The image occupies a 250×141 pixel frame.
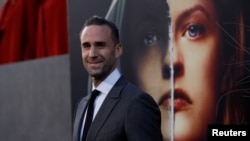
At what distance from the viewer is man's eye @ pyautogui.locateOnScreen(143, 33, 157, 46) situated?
4.72 metres

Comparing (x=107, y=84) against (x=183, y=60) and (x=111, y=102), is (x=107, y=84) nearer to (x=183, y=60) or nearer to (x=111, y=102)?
(x=111, y=102)

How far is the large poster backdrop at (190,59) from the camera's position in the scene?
447 centimetres

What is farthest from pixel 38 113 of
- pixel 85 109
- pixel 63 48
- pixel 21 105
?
pixel 85 109

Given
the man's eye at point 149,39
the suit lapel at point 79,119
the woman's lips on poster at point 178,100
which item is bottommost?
the woman's lips on poster at point 178,100

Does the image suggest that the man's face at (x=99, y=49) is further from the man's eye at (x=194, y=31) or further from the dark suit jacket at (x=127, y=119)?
the man's eye at (x=194, y=31)

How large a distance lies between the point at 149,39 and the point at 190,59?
402 millimetres

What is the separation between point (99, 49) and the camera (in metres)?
1.88

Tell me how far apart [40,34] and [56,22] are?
278mm

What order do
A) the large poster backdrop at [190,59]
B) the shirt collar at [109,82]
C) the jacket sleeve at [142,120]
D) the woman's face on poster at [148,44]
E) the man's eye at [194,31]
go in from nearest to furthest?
the jacket sleeve at [142,120] < the shirt collar at [109,82] < the large poster backdrop at [190,59] < the man's eye at [194,31] < the woman's face on poster at [148,44]

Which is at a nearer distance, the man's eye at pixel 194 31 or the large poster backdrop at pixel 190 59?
the large poster backdrop at pixel 190 59

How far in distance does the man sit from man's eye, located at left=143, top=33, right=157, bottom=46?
9.08 ft

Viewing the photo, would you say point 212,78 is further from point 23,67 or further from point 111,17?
point 23,67

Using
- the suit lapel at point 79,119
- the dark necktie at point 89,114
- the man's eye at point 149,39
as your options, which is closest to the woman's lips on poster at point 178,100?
the man's eye at point 149,39

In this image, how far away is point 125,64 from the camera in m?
4.83
